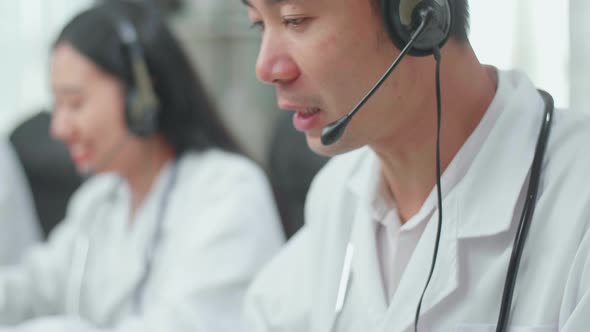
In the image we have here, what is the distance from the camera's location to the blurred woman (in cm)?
144

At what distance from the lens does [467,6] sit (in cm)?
86

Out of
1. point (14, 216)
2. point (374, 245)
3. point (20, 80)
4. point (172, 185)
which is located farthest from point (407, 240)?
point (20, 80)

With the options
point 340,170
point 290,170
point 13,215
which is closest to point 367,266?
point 340,170

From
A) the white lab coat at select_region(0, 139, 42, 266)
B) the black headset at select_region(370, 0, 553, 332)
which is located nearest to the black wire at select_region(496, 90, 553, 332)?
the black headset at select_region(370, 0, 553, 332)

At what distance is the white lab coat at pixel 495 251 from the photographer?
778 mm

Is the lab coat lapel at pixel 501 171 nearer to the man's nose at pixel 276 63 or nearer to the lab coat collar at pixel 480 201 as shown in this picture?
the lab coat collar at pixel 480 201

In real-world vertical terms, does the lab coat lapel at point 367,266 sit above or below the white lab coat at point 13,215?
above

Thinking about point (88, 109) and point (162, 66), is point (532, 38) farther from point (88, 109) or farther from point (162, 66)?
point (88, 109)

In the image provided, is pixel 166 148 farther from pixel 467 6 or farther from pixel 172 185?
pixel 467 6

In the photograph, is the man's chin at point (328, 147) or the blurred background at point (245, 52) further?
the blurred background at point (245, 52)

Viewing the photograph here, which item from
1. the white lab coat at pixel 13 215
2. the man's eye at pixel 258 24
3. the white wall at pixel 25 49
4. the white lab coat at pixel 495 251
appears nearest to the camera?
the white lab coat at pixel 495 251

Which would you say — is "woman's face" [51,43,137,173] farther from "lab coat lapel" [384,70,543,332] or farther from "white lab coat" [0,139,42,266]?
"lab coat lapel" [384,70,543,332]

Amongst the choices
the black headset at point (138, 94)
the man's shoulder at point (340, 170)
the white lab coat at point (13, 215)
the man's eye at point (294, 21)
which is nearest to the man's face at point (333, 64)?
the man's eye at point (294, 21)

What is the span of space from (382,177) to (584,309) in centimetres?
31
